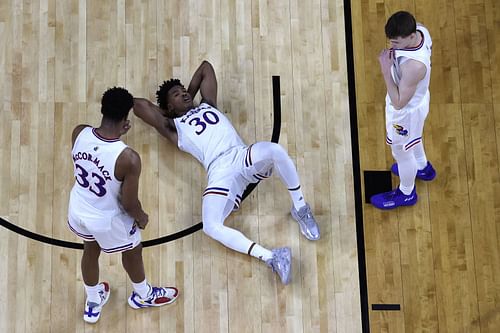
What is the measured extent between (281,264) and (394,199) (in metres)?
0.85

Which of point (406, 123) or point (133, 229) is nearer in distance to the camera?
point (133, 229)

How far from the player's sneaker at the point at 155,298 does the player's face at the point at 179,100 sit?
111cm

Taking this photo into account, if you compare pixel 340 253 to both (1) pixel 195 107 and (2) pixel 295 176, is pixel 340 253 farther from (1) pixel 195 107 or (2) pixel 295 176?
(1) pixel 195 107

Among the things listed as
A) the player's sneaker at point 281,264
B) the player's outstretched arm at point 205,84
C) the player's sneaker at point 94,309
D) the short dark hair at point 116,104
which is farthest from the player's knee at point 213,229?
the short dark hair at point 116,104

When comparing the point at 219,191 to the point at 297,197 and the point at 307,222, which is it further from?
the point at 307,222

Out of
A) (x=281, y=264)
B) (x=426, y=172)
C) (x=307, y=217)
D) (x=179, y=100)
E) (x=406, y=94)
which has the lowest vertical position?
(x=281, y=264)

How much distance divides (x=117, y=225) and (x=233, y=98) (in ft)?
4.85

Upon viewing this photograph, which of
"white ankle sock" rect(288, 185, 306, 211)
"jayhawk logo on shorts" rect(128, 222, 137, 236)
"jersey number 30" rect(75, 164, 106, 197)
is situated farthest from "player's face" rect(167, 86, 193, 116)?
"jersey number 30" rect(75, 164, 106, 197)

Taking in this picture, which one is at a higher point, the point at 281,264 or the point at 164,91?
the point at 164,91

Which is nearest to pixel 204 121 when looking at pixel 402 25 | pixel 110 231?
pixel 110 231

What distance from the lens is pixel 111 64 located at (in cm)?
447

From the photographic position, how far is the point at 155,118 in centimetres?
418

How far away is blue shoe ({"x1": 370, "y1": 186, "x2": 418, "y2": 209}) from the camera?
418 centimetres

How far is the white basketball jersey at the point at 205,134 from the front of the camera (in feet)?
13.5
